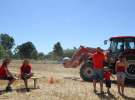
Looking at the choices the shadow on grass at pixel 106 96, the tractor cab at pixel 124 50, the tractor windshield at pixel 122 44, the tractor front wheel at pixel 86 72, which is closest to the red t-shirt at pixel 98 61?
the shadow on grass at pixel 106 96

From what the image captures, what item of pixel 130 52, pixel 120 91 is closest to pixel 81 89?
pixel 120 91

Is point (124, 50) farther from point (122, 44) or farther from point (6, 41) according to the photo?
point (6, 41)

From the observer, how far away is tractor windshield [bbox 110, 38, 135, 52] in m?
21.9

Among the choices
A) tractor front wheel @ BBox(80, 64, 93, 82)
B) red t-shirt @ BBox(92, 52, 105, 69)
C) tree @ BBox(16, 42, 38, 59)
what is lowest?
tractor front wheel @ BBox(80, 64, 93, 82)

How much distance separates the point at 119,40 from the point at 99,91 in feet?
18.1

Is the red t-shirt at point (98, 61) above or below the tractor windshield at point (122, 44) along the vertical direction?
below

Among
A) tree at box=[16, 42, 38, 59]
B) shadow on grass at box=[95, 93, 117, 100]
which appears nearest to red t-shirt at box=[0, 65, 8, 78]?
shadow on grass at box=[95, 93, 117, 100]

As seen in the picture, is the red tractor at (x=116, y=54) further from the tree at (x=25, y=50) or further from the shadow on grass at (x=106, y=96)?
the tree at (x=25, y=50)

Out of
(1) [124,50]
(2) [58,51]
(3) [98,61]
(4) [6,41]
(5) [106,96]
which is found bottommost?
(5) [106,96]

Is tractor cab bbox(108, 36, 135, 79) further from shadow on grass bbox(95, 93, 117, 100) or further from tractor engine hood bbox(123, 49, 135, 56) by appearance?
shadow on grass bbox(95, 93, 117, 100)

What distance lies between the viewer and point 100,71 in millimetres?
17344

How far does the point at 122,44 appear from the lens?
21984mm

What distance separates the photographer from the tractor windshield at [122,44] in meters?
21.9

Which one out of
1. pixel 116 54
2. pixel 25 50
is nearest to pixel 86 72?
pixel 116 54
